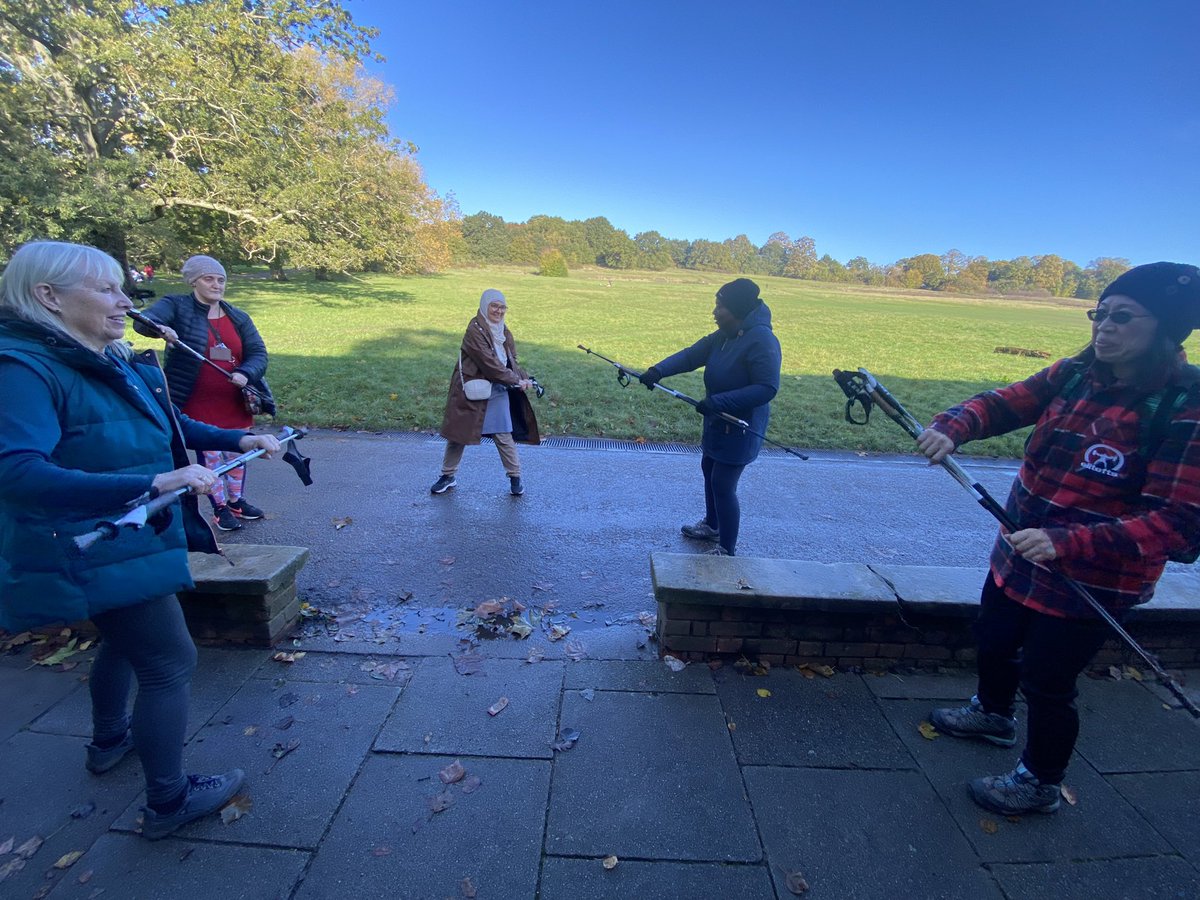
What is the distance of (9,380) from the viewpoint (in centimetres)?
168

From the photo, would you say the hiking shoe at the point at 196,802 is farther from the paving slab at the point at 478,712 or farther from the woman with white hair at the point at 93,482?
the paving slab at the point at 478,712

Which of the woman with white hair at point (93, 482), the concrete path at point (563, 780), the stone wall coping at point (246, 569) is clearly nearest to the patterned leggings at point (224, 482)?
the concrete path at point (563, 780)

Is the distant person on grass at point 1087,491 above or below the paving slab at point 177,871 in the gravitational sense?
above

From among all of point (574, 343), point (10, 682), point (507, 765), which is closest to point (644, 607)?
point (507, 765)

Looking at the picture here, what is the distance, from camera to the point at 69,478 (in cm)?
170

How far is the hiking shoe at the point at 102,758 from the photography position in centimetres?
239

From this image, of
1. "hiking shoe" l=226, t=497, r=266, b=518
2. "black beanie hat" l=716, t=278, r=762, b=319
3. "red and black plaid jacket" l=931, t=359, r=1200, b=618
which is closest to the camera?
"red and black plaid jacket" l=931, t=359, r=1200, b=618

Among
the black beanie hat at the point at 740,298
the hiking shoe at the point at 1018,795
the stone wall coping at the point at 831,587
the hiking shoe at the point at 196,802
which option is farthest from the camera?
the black beanie hat at the point at 740,298

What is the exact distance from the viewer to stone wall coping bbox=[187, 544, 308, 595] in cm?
306

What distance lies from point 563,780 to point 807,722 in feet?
3.91

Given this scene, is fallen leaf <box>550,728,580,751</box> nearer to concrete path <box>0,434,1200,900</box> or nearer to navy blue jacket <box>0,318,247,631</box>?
concrete path <box>0,434,1200,900</box>

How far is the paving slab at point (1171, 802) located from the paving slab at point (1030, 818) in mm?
54

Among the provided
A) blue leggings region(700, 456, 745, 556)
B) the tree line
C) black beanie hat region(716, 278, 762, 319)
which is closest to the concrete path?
blue leggings region(700, 456, 745, 556)

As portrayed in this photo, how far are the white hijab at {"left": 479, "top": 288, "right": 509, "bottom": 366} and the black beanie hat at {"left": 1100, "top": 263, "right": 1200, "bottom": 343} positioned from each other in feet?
13.6
